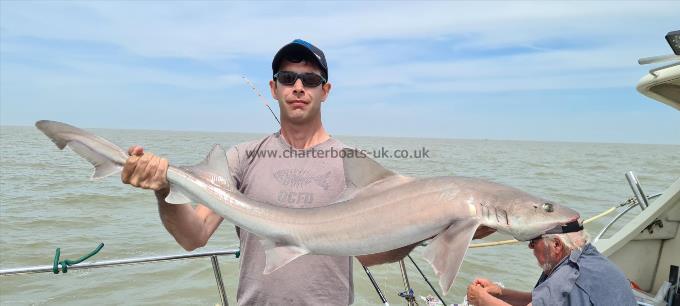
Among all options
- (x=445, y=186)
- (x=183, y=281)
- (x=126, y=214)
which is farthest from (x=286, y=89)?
(x=126, y=214)

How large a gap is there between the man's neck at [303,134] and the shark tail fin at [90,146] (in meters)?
0.87

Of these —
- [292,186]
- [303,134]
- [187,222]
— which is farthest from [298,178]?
[187,222]

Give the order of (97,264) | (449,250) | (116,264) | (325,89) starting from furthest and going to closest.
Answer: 1. (97,264)
2. (116,264)
3. (325,89)
4. (449,250)

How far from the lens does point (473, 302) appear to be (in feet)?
13.7

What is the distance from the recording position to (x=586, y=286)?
3463 millimetres

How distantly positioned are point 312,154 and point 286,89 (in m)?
0.38

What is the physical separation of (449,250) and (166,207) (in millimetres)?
1396

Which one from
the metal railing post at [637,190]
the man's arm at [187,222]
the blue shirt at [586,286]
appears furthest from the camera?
the metal railing post at [637,190]

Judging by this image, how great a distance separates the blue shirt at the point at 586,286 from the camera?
3.42 metres

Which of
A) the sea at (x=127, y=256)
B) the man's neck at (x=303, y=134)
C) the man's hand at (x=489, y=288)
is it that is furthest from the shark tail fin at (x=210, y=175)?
the man's hand at (x=489, y=288)

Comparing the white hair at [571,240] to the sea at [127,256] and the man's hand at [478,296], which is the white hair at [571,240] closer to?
the man's hand at [478,296]

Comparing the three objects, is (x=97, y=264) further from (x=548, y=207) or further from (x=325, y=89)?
(x=548, y=207)

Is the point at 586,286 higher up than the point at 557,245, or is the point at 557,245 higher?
the point at 557,245

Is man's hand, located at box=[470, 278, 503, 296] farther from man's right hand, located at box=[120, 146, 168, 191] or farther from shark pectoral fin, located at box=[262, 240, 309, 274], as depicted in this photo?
man's right hand, located at box=[120, 146, 168, 191]
